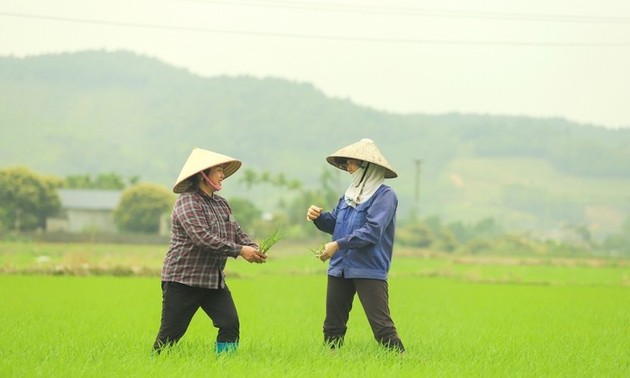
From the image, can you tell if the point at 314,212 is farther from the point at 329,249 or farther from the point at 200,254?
the point at 200,254

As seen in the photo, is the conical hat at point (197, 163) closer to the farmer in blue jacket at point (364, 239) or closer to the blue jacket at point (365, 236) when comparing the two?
the farmer in blue jacket at point (364, 239)

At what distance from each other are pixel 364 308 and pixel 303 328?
3.77m

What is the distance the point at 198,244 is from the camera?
7.18 m

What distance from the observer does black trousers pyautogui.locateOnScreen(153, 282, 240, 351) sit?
290 inches

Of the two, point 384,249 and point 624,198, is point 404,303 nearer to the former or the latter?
point 384,249

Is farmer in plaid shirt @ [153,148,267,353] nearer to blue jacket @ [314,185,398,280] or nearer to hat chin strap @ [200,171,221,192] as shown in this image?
hat chin strap @ [200,171,221,192]

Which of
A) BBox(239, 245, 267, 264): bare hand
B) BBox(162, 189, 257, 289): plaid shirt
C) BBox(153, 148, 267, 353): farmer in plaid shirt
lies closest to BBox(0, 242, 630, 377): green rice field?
BBox(153, 148, 267, 353): farmer in plaid shirt

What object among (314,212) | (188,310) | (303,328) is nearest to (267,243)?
(314,212)

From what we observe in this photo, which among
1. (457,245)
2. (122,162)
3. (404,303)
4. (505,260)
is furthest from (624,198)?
(404,303)

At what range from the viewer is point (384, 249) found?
25.8 ft

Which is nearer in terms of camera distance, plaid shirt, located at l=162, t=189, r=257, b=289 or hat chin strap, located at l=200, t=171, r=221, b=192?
plaid shirt, located at l=162, t=189, r=257, b=289

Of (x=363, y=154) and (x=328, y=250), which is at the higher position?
(x=363, y=154)

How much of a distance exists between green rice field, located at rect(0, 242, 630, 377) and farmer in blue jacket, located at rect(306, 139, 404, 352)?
0.99 feet

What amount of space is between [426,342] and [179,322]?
→ 2961 millimetres
